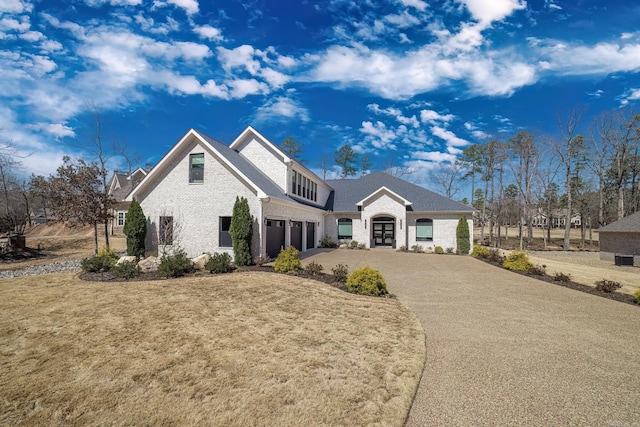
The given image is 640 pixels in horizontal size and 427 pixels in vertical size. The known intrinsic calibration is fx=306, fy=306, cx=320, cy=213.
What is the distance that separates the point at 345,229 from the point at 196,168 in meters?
14.8

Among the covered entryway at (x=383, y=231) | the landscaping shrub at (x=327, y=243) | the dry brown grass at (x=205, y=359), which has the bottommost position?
the dry brown grass at (x=205, y=359)

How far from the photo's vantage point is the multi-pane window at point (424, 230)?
25.4 meters

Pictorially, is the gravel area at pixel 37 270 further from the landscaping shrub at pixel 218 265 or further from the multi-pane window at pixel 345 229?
the multi-pane window at pixel 345 229

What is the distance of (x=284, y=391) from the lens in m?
4.09

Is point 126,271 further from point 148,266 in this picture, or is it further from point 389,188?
point 389,188

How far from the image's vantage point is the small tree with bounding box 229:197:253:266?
13.9 m

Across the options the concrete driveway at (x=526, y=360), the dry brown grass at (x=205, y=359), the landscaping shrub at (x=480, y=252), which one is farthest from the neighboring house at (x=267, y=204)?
the concrete driveway at (x=526, y=360)

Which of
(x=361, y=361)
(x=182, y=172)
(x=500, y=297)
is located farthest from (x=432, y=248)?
(x=361, y=361)

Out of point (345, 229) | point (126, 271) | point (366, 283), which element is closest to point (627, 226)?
point (345, 229)

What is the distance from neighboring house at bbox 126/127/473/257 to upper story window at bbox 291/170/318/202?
0.24 feet

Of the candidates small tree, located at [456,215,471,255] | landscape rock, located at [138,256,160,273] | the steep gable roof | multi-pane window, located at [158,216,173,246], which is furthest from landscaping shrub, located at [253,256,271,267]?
small tree, located at [456,215,471,255]

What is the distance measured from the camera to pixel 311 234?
24312 millimetres

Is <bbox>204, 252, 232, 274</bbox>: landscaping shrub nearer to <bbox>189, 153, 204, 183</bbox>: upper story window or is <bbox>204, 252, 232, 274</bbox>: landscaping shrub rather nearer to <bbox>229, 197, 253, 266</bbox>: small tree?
<bbox>229, 197, 253, 266</bbox>: small tree

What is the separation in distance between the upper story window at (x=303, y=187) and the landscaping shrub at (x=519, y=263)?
13.4m
